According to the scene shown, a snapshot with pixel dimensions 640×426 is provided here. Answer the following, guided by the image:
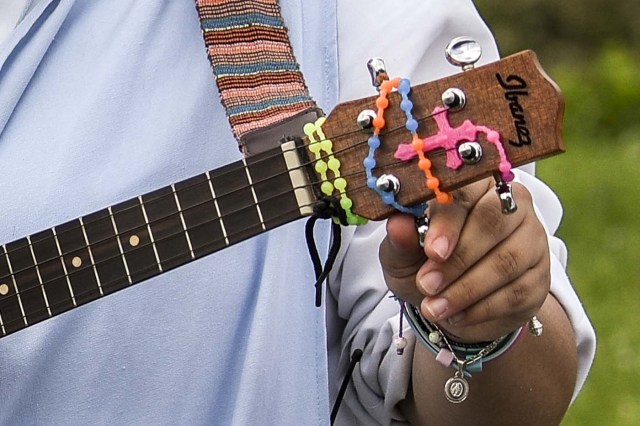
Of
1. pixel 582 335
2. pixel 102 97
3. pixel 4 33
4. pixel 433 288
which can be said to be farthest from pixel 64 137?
pixel 582 335

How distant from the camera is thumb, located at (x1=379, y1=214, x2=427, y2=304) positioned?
1.40 meters

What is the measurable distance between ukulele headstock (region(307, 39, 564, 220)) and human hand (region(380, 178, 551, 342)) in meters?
0.03

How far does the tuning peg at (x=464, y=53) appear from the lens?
1372mm

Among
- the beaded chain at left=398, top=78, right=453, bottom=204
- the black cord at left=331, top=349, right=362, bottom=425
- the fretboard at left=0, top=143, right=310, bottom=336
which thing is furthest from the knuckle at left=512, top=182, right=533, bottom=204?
the black cord at left=331, top=349, right=362, bottom=425

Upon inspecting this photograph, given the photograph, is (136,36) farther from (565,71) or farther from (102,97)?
(565,71)

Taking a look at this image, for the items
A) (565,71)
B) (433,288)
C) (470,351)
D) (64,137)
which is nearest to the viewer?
(433,288)

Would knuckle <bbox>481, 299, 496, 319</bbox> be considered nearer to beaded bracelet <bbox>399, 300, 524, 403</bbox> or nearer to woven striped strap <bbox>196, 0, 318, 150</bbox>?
beaded bracelet <bbox>399, 300, 524, 403</bbox>

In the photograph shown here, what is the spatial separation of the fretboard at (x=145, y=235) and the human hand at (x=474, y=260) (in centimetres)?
12

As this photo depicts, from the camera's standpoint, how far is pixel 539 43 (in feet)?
24.0

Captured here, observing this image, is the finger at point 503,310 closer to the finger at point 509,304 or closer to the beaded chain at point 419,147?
the finger at point 509,304

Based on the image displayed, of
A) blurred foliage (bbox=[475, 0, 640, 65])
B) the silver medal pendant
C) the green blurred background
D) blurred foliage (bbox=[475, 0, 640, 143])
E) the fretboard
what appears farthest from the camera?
blurred foliage (bbox=[475, 0, 640, 65])

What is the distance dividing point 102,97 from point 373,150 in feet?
1.35

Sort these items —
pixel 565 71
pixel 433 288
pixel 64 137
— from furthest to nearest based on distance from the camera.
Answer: pixel 565 71
pixel 64 137
pixel 433 288

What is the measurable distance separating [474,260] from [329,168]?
0.17 m
